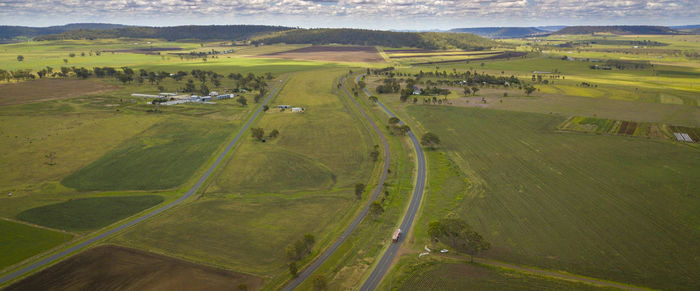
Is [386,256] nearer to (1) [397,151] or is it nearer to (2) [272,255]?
(2) [272,255]

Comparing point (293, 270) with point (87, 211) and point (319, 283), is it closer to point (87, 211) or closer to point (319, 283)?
point (319, 283)

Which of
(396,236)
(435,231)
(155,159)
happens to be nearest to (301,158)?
(155,159)

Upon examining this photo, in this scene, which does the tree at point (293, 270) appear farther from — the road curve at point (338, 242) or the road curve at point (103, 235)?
the road curve at point (103, 235)

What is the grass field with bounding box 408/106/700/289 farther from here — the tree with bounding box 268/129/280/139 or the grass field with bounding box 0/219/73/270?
the grass field with bounding box 0/219/73/270

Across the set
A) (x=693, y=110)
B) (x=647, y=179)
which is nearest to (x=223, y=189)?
(x=647, y=179)

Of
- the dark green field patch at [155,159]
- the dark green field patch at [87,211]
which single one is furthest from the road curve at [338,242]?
the dark green field patch at [155,159]

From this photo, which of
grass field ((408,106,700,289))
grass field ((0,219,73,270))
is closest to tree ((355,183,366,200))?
grass field ((408,106,700,289))
